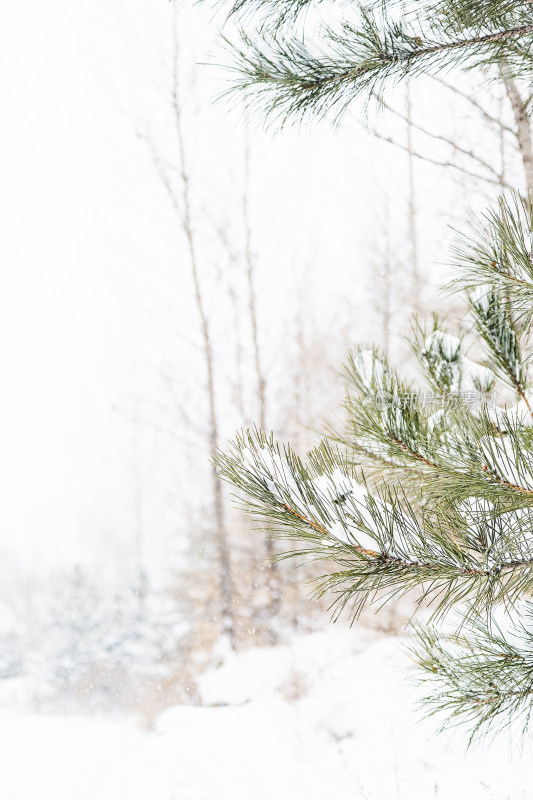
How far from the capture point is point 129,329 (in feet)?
13.6

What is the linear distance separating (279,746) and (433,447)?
2.43 m

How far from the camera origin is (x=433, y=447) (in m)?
0.72

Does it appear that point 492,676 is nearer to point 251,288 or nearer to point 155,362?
point 251,288

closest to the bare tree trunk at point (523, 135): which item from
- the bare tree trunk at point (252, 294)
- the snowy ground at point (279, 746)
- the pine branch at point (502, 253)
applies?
the pine branch at point (502, 253)

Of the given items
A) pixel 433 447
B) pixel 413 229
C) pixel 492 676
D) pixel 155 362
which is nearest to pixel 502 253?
pixel 433 447

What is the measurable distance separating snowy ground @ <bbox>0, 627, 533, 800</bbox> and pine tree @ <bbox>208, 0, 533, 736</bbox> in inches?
42.1

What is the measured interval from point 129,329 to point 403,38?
3.65 m

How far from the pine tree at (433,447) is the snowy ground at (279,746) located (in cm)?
107

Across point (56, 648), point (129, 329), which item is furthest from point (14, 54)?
point (56, 648)

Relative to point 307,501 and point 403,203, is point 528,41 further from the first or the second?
point 403,203

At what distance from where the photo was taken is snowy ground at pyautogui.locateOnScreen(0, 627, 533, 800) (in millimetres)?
2010

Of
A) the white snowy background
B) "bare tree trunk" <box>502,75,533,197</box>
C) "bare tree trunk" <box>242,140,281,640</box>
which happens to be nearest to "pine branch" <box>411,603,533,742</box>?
"bare tree trunk" <box>502,75,533,197</box>

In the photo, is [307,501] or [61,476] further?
[61,476]

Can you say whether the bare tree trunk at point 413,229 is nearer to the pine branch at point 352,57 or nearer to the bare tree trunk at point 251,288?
the bare tree trunk at point 251,288
